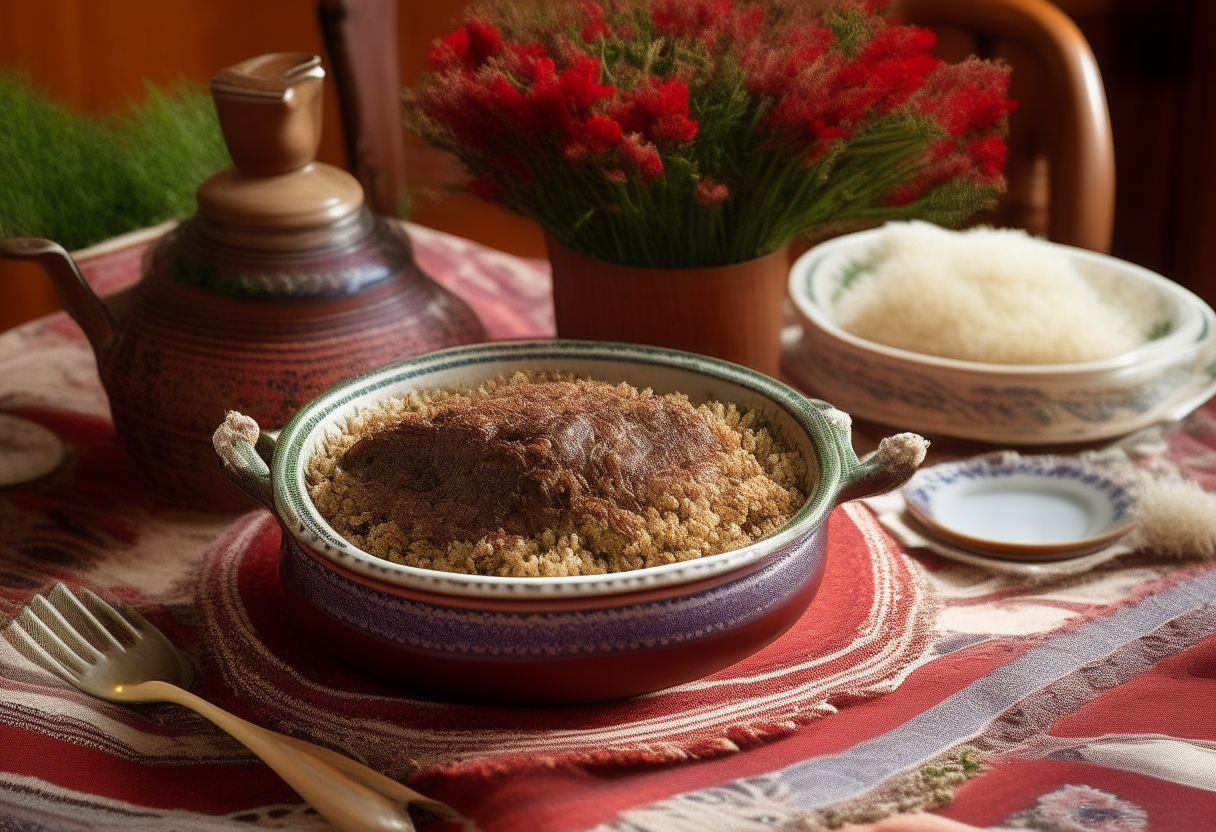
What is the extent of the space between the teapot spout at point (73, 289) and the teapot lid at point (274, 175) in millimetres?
86

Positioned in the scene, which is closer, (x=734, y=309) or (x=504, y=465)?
(x=504, y=465)

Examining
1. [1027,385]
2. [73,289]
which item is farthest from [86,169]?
[1027,385]


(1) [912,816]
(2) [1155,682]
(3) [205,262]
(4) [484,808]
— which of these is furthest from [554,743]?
(3) [205,262]

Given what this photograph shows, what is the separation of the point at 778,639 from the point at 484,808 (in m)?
0.19

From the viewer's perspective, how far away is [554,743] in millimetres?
568

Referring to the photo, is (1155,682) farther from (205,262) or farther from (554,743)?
(205,262)

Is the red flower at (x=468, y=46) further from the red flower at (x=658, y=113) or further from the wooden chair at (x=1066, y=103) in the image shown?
the wooden chair at (x=1066, y=103)

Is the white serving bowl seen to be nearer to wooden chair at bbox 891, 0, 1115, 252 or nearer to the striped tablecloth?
the striped tablecloth

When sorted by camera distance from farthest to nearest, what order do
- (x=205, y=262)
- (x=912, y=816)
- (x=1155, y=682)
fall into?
1. (x=205, y=262)
2. (x=1155, y=682)
3. (x=912, y=816)

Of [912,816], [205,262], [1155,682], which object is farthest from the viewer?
[205,262]

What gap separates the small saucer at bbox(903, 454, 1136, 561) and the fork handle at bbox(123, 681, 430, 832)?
38cm

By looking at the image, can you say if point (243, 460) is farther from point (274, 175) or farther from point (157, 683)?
point (274, 175)

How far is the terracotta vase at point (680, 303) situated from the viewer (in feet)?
2.74

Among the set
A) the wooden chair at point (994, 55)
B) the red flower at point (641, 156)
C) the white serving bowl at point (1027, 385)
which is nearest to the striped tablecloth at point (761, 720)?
the white serving bowl at point (1027, 385)
